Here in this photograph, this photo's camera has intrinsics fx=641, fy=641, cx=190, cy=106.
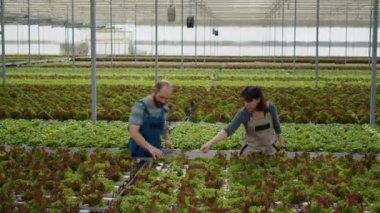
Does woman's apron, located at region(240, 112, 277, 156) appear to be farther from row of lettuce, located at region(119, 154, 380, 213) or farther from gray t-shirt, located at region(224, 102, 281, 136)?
row of lettuce, located at region(119, 154, 380, 213)

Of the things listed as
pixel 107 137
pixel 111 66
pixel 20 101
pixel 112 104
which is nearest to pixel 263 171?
pixel 107 137

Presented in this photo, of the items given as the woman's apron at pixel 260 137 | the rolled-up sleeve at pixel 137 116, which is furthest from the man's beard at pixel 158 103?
the woman's apron at pixel 260 137

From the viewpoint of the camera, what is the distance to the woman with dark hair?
7.65 m

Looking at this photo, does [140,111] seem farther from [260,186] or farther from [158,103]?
[260,186]

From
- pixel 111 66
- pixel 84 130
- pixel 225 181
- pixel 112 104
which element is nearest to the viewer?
pixel 225 181

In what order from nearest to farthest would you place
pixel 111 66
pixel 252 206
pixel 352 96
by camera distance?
1. pixel 252 206
2. pixel 352 96
3. pixel 111 66

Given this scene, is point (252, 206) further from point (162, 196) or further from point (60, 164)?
point (60, 164)

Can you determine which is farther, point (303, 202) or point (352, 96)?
point (352, 96)

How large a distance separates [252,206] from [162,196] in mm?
961

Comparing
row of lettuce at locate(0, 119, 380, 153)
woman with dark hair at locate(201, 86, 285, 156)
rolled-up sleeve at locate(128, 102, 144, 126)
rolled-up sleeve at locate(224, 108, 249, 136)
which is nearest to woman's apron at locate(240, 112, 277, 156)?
woman with dark hair at locate(201, 86, 285, 156)

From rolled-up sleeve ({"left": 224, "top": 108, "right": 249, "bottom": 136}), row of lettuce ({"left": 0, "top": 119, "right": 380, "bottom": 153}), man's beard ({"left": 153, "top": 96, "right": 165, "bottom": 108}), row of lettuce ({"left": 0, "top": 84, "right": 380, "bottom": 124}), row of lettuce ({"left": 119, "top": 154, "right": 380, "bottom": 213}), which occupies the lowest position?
row of lettuce ({"left": 119, "top": 154, "right": 380, "bottom": 213})

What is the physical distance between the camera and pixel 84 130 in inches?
457

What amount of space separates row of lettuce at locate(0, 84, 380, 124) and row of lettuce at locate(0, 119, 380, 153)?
70cm

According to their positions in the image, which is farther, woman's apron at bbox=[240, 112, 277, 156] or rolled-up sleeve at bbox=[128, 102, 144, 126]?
woman's apron at bbox=[240, 112, 277, 156]
